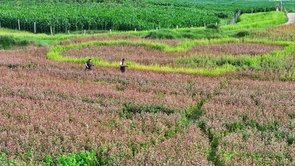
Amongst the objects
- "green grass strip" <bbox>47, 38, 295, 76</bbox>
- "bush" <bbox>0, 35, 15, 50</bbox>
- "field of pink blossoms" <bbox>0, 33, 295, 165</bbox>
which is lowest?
"field of pink blossoms" <bbox>0, 33, 295, 165</bbox>

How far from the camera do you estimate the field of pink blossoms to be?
6.36 m

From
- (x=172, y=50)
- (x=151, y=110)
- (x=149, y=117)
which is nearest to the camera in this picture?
(x=149, y=117)

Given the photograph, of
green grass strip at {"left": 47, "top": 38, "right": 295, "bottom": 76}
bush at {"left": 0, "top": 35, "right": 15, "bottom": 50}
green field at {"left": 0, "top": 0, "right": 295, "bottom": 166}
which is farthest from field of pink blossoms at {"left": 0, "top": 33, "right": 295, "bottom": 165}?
bush at {"left": 0, "top": 35, "right": 15, "bottom": 50}

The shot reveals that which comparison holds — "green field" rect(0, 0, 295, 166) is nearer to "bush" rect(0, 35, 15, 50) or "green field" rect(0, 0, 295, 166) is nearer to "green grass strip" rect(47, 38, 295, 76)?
"green grass strip" rect(47, 38, 295, 76)

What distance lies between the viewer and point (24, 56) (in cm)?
1831

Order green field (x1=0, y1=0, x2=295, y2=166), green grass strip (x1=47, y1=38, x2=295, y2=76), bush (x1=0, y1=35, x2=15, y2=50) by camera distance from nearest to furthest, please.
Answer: green field (x1=0, y1=0, x2=295, y2=166)
green grass strip (x1=47, y1=38, x2=295, y2=76)
bush (x1=0, y1=35, x2=15, y2=50)

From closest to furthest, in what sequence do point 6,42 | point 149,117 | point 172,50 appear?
point 149,117 → point 172,50 → point 6,42

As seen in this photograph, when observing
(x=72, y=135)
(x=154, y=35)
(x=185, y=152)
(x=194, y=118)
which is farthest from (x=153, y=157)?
(x=154, y=35)

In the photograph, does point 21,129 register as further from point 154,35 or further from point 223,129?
point 154,35

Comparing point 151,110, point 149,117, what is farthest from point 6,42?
point 149,117

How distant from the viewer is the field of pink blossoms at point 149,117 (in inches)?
251

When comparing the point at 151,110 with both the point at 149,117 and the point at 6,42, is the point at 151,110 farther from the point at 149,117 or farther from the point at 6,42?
the point at 6,42

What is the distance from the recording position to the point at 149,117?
8312 mm

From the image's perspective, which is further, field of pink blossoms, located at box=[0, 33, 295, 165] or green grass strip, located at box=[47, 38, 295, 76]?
green grass strip, located at box=[47, 38, 295, 76]
